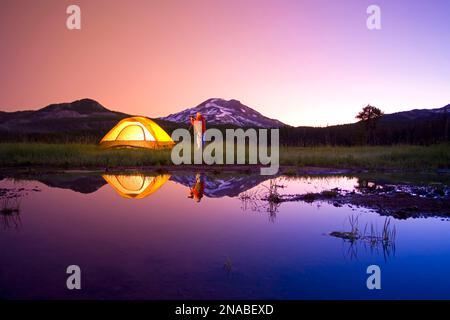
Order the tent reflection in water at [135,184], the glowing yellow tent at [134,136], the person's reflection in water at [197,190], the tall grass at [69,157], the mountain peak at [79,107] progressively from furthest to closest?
the mountain peak at [79,107] < the glowing yellow tent at [134,136] < the tall grass at [69,157] < the tent reflection in water at [135,184] < the person's reflection in water at [197,190]

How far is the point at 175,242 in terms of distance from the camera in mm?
6504

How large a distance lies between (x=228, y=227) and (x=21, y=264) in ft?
12.4

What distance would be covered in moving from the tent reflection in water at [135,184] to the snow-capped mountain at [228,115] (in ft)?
399

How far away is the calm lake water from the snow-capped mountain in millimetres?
127396

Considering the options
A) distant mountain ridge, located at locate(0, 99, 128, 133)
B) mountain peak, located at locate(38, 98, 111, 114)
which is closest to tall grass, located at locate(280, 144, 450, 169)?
distant mountain ridge, located at locate(0, 99, 128, 133)

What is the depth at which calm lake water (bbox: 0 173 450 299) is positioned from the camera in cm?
458

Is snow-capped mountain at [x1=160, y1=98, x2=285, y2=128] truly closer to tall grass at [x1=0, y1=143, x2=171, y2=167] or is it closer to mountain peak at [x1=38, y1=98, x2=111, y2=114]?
mountain peak at [x1=38, y1=98, x2=111, y2=114]

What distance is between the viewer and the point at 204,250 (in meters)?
6.05

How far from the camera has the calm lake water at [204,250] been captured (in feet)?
15.0

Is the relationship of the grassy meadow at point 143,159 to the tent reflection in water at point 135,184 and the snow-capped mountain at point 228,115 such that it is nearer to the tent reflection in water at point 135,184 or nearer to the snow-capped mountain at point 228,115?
the tent reflection in water at point 135,184

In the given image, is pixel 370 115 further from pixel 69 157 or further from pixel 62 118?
pixel 62 118

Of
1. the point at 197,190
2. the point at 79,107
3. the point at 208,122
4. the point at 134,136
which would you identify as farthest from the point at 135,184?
the point at 79,107

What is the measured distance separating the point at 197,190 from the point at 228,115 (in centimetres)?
14208

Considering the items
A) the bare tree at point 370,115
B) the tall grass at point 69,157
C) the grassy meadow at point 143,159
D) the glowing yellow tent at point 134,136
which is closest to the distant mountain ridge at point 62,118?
the bare tree at point 370,115
